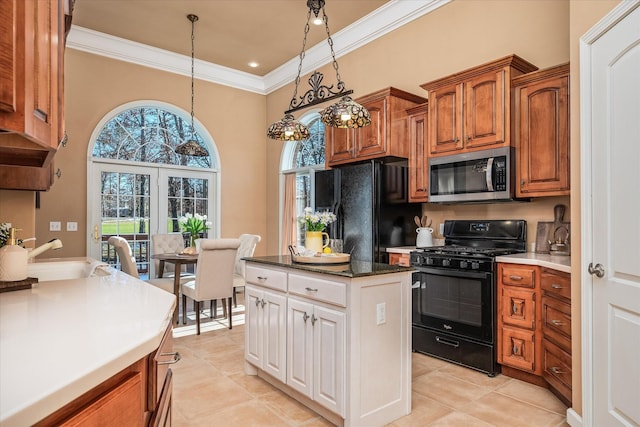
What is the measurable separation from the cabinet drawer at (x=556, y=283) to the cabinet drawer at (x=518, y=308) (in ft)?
0.41

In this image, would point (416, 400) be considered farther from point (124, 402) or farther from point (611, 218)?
point (124, 402)

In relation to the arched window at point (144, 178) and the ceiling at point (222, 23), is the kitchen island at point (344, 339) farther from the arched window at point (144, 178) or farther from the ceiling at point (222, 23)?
the arched window at point (144, 178)

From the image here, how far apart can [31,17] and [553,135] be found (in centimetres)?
317

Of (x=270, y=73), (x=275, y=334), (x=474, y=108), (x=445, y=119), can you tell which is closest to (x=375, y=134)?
(x=445, y=119)

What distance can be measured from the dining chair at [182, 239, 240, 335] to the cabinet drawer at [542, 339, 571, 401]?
2.94m

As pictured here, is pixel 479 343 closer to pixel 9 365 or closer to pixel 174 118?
pixel 9 365

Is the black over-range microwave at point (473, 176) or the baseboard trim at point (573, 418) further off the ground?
the black over-range microwave at point (473, 176)

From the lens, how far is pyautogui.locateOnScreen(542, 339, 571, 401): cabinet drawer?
→ 2508mm

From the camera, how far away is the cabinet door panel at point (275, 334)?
8.83 ft

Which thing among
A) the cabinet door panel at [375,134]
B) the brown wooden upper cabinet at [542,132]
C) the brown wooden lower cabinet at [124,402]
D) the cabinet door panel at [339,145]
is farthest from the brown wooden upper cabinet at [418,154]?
the brown wooden lower cabinet at [124,402]

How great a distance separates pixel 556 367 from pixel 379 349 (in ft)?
4.22

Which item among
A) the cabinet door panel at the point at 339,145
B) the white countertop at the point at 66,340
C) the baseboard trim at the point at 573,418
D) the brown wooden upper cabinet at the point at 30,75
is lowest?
the baseboard trim at the point at 573,418

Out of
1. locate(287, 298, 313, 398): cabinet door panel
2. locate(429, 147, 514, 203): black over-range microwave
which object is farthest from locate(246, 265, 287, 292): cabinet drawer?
locate(429, 147, 514, 203): black over-range microwave

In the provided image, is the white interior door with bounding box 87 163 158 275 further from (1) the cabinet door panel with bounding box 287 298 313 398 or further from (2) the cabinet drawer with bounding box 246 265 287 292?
(1) the cabinet door panel with bounding box 287 298 313 398
